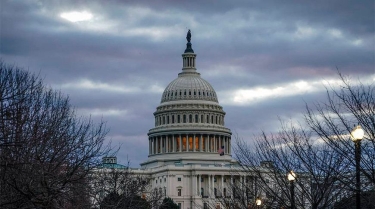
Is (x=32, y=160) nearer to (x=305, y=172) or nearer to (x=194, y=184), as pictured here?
(x=305, y=172)

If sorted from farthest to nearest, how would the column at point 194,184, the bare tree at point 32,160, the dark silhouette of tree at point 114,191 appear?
the column at point 194,184 < the dark silhouette of tree at point 114,191 < the bare tree at point 32,160

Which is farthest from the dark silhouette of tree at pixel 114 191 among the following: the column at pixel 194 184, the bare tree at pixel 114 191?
the column at pixel 194 184

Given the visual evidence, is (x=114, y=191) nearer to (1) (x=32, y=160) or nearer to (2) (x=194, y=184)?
(1) (x=32, y=160)

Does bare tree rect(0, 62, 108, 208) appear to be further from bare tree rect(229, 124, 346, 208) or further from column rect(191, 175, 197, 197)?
column rect(191, 175, 197, 197)

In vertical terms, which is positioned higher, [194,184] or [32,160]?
[194,184]

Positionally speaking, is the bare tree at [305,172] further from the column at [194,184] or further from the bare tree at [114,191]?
the column at [194,184]

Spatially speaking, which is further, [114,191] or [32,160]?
[114,191]

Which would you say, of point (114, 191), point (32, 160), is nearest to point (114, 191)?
point (114, 191)

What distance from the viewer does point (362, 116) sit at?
34062 millimetres

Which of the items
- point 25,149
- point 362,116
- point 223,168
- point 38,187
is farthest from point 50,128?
point 223,168

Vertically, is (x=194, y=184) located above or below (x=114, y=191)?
above

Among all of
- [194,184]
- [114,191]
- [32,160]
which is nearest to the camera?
[32,160]

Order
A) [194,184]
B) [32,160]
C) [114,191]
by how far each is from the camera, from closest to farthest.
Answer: [32,160], [114,191], [194,184]

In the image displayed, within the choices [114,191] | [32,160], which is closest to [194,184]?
[114,191]
